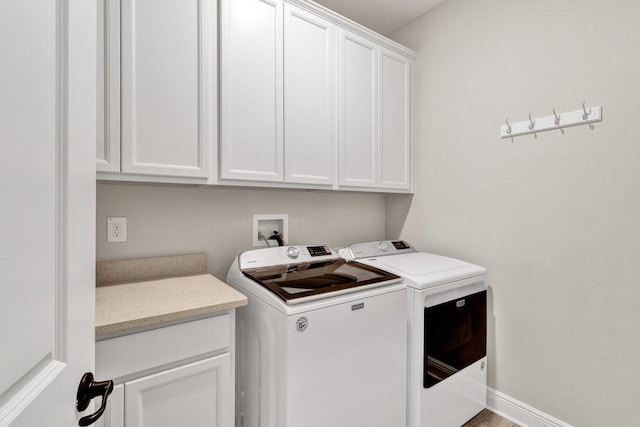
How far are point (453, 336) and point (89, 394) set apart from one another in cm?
165

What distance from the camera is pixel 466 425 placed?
1800mm

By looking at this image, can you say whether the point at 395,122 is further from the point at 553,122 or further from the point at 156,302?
the point at 156,302

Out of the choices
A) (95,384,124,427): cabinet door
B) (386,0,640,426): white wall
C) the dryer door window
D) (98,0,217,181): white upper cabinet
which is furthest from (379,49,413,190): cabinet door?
(95,384,124,427): cabinet door

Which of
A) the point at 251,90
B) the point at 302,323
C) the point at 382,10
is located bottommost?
the point at 302,323

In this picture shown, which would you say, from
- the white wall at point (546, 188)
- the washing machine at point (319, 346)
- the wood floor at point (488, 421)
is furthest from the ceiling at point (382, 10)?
the wood floor at point (488, 421)

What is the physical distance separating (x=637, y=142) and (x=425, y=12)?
1579 millimetres

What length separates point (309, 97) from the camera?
1793mm

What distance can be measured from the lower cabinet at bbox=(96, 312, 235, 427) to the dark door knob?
0.49 meters

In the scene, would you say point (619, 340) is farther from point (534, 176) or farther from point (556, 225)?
point (534, 176)

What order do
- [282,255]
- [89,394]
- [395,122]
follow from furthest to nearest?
[395,122] < [282,255] < [89,394]

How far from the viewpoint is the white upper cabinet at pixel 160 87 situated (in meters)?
1.25

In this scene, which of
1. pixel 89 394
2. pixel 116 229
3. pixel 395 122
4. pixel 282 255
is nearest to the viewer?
pixel 89 394

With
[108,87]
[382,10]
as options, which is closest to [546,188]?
[382,10]

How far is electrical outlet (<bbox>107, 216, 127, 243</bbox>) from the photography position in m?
1.51
